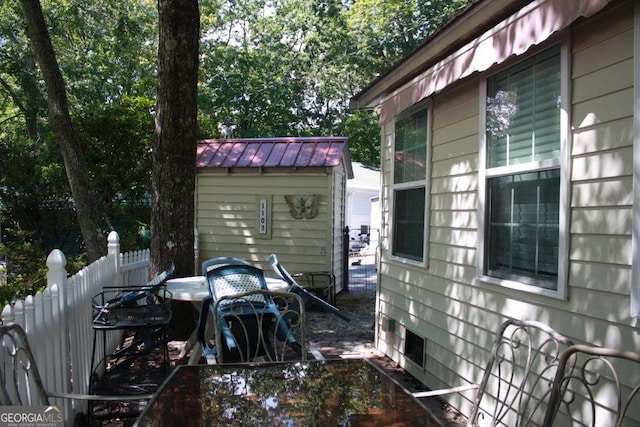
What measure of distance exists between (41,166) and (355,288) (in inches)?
280

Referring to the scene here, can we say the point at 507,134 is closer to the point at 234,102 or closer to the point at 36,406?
the point at 36,406

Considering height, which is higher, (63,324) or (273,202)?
(273,202)

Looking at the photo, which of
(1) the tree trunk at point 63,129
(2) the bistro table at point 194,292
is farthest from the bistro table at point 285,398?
(1) the tree trunk at point 63,129

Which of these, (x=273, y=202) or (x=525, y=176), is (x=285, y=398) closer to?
(x=525, y=176)

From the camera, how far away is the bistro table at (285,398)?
1931 mm

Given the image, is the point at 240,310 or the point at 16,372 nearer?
→ the point at 16,372

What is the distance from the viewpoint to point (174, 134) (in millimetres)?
5723

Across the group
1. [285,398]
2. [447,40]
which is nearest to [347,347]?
[447,40]

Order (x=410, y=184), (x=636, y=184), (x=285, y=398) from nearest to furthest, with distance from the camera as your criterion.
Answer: (x=285, y=398)
(x=636, y=184)
(x=410, y=184)

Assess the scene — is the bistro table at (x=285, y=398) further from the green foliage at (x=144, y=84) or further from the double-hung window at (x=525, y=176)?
the green foliage at (x=144, y=84)

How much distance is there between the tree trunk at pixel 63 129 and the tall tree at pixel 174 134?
1.82 meters

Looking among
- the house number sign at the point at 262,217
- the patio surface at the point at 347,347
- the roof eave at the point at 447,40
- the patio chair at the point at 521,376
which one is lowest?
the patio surface at the point at 347,347

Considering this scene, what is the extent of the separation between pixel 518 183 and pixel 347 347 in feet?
11.2

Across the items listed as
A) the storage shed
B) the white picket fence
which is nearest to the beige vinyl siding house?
the white picket fence
